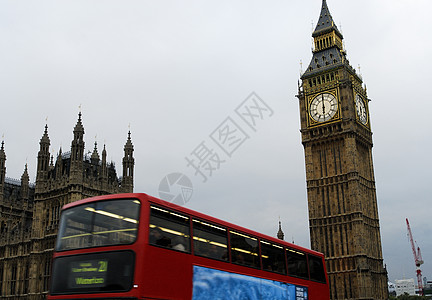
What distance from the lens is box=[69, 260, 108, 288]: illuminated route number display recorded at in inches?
642

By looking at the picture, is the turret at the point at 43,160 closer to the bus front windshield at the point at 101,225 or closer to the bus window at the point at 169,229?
the bus front windshield at the point at 101,225

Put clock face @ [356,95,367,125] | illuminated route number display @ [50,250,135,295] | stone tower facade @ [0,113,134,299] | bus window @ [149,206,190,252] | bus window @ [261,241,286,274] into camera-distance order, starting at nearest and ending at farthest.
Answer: illuminated route number display @ [50,250,135,295] → bus window @ [149,206,190,252] → bus window @ [261,241,286,274] → stone tower facade @ [0,113,134,299] → clock face @ [356,95,367,125]

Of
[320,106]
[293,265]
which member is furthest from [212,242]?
[320,106]

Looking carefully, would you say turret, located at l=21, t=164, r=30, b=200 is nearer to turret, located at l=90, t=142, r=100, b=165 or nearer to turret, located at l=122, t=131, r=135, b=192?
turret, located at l=90, t=142, r=100, b=165

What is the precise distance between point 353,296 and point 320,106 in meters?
31.5

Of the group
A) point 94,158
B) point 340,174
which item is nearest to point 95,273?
point 94,158

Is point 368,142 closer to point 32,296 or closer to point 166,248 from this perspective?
point 32,296

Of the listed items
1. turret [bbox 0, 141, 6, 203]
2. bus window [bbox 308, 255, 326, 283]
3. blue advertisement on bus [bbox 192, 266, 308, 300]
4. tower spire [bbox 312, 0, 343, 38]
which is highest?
tower spire [bbox 312, 0, 343, 38]

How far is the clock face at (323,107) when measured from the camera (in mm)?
83656

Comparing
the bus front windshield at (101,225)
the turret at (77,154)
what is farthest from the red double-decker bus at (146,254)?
the turret at (77,154)

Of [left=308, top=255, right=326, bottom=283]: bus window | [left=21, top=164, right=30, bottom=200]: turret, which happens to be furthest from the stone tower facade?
[left=308, top=255, right=326, bottom=283]: bus window

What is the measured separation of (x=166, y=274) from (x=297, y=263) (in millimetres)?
9915

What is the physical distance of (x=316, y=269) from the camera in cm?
2655

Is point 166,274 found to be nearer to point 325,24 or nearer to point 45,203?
point 45,203
